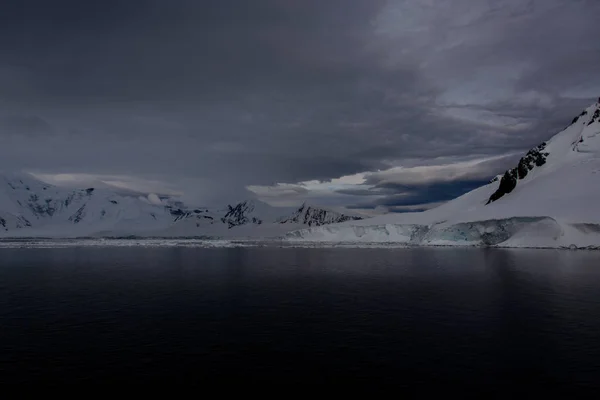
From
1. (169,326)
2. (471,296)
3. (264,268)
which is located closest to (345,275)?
(264,268)

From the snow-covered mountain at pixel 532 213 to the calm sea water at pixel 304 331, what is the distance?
198 feet

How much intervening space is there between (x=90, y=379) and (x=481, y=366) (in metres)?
13.0

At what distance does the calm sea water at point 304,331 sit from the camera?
49.6 ft

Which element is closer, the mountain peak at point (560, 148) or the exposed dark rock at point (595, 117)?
the mountain peak at point (560, 148)

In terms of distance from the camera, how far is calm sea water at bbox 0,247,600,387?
15.1 m

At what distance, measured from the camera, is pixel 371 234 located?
451 feet

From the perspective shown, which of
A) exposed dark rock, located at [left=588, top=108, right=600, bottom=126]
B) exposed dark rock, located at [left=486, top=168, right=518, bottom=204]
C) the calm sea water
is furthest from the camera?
exposed dark rock, located at [left=486, top=168, right=518, bottom=204]

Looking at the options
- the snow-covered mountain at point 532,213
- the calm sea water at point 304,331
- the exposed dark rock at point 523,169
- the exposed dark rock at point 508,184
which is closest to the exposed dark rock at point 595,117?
the snow-covered mountain at point 532,213

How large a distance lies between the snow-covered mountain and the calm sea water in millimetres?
60479

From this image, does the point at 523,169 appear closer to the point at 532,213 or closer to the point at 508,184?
the point at 508,184

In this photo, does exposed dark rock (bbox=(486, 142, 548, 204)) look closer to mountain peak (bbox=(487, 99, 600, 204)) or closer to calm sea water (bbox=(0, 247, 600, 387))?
mountain peak (bbox=(487, 99, 600, 204))

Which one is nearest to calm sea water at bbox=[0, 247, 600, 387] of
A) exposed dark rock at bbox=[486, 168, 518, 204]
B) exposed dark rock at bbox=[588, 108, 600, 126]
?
exposed dark rock at bbox=[486, 168, 518, 204]

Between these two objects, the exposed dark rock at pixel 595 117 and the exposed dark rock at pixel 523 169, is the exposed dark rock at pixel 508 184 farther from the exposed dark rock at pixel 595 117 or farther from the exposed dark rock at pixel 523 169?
the exposed dark rock at pixel 595 117

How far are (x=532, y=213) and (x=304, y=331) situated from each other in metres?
87.5
